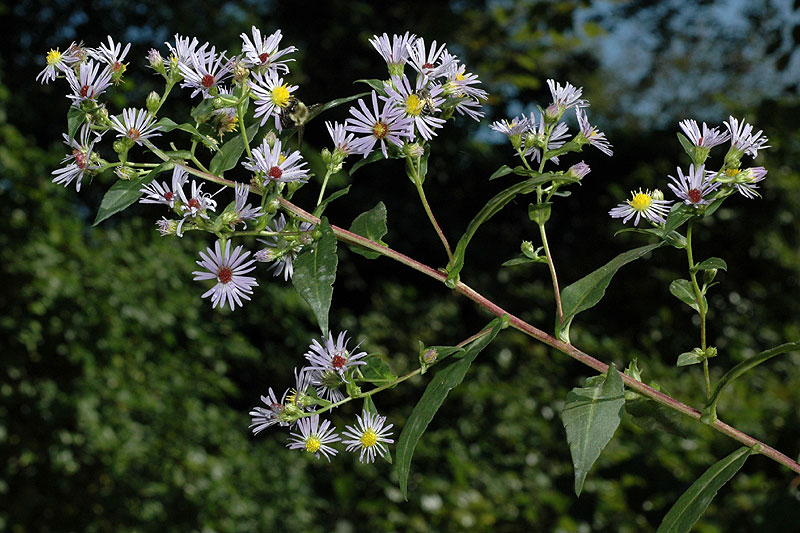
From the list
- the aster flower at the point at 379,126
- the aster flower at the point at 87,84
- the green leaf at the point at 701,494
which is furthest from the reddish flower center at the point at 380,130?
the green leaf at the point at 701,494

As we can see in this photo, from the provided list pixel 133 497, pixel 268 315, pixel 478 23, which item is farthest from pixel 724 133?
pixel 478 23

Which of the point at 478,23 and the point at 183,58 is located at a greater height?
the point at 478,23

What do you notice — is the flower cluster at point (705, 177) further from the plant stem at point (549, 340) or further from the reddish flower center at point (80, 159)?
the reddish flower center at point (80, 159)

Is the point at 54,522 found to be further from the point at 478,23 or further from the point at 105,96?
the point at 478,23

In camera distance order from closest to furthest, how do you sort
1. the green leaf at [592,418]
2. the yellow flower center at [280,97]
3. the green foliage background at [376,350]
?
the green leaf at [592,418] → the yellow flower center at [280,97] → the green foliage background at [376,350]

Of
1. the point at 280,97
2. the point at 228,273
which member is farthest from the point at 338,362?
the point at 280,97

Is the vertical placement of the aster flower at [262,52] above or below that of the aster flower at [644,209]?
above

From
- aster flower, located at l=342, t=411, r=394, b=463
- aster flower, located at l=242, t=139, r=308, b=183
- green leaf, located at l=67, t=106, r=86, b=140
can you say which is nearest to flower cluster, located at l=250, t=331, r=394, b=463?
aster flower, located at l=342, t=411, r=394, b=463
